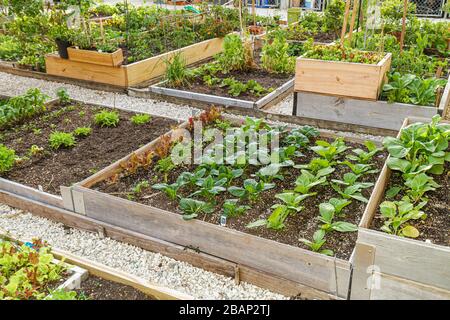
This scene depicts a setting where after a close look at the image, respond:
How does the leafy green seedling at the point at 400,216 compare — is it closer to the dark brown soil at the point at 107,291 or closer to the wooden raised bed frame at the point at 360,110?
the dark brown soil at the point at 107,291

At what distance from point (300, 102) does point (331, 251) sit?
8.71ft

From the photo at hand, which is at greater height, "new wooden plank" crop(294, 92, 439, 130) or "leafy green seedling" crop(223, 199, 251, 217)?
"new wooden plank" crop(294, 92, 439, 130)

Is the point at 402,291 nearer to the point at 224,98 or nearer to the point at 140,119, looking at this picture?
the point at 140,119

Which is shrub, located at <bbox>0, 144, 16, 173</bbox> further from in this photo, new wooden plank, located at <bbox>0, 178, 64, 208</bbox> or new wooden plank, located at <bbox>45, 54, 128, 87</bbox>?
new wooden plank, located at <bbox>45, 54, 128, 87</bbox>

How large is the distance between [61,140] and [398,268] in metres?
3.02

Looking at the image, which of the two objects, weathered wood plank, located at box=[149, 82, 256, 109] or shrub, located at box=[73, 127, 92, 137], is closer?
shrub, located at box=[73, 127, 92, 137]

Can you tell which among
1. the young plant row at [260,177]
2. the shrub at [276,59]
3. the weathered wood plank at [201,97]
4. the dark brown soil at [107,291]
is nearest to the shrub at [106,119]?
the young plant row at [260,177]

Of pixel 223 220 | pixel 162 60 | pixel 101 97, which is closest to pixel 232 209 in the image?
pixel 223 220

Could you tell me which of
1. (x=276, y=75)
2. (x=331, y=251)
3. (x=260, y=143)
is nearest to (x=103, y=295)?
(x=331, y=251)

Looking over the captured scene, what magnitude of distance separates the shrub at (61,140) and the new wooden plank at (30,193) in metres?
0.59

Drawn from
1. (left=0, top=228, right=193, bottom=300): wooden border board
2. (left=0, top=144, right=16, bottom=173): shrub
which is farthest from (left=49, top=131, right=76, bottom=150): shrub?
(left=0, top=228, right=193, bottom=300): wooden border board

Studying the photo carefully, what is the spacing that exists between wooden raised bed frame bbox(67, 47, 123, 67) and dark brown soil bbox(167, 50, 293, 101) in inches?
37.4

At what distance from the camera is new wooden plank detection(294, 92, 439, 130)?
4.49m

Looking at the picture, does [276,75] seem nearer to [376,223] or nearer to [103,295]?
[376,223]
